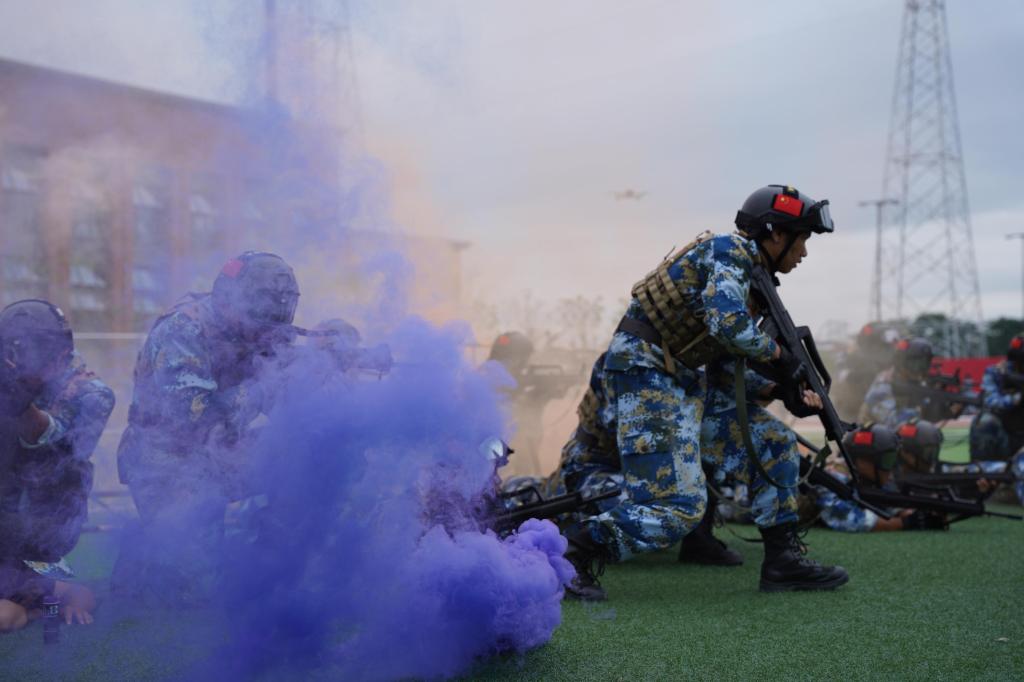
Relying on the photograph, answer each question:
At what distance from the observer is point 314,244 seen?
398 centimetres

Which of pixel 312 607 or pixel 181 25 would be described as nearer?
pixel 312 607

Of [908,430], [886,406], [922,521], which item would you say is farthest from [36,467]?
[886,406]

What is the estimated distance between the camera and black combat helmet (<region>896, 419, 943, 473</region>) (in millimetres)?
7738

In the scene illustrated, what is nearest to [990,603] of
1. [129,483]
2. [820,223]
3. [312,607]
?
[820,223]

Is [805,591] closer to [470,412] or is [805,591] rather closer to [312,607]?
[470,412]

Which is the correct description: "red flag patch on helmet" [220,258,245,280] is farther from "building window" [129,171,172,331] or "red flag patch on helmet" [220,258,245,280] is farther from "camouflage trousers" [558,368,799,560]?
"building window" [129,171,172,331]

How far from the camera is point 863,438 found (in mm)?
6957

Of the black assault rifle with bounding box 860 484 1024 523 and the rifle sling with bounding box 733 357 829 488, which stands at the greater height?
the rifle sling with bounding box 733 357 829 488

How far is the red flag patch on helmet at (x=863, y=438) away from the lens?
6.92 m

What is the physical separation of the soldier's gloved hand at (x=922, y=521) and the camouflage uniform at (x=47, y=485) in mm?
5635

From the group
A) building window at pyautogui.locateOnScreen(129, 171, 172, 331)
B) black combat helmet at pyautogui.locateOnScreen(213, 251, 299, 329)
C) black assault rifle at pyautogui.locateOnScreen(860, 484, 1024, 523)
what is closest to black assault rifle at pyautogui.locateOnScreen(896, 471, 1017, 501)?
black assault rifle at pyautogui.locateOnScreen(860, 484, 1024, 523)

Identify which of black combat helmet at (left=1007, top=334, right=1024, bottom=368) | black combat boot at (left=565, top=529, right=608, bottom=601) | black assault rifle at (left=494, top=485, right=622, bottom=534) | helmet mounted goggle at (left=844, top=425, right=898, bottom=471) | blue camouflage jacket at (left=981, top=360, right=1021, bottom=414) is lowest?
black combat boot at (left=565, top=529, right=608, bottom=601)

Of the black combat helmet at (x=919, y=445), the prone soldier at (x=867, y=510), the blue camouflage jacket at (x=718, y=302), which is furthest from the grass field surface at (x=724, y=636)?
the black combat helmet at (x=919, y=445)

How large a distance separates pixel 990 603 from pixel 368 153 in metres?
3.56
